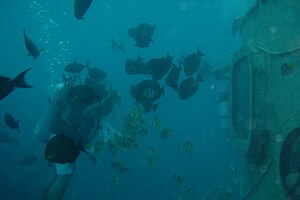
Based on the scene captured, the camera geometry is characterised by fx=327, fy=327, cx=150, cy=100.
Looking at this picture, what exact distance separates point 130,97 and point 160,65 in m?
43.1

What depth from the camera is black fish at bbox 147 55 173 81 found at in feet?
21.6

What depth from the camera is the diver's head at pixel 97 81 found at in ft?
26.0

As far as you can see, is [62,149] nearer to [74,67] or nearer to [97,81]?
[97,81]

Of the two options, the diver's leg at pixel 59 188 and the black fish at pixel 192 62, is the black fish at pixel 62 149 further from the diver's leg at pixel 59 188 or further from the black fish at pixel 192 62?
the diver's leg at pixel 59 188

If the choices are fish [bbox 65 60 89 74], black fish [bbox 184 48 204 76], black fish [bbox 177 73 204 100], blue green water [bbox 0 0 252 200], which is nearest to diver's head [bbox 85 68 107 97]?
fish [bbox 65 60 89 74]

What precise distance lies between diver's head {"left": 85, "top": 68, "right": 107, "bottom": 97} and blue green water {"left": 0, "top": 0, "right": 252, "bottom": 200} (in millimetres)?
1269

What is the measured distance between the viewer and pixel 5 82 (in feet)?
12.9

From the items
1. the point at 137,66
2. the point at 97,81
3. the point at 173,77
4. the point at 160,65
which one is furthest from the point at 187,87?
the point at 97,81

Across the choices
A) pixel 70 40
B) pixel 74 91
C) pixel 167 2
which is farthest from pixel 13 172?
pixel 70 40

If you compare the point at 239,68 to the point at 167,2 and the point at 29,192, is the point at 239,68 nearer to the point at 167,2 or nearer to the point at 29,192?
the point at 29,192

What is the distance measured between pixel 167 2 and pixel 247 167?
96.3 m

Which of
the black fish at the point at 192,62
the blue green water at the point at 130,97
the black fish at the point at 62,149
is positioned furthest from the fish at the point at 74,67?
the black fish at the point at 62,149

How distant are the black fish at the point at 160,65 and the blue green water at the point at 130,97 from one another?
1265 mm

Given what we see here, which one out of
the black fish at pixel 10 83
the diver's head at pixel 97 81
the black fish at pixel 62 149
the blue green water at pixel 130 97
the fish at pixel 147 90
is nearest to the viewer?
the black fish at pixel 10 83
